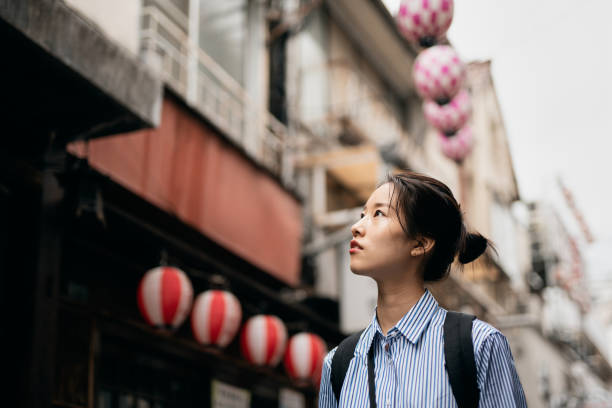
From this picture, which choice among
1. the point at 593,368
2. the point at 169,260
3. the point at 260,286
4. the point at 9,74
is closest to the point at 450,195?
the point at 9,74

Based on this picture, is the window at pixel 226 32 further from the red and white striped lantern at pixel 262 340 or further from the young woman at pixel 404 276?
the young woman at pixel 404 276

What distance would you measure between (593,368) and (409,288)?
1501 inches

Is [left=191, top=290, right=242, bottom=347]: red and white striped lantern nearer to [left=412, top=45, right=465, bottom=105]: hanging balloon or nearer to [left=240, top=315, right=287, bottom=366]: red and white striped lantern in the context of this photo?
A: [left=240, top=315, right=287, bottom=366]: red and white striped lantern

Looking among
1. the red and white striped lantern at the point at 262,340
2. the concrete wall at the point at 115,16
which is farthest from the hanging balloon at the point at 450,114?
the concrete wall at the point at 115,16

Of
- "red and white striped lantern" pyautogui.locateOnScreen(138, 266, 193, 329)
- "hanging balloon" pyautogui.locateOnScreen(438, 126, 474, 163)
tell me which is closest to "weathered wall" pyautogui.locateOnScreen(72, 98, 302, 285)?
"red and white striped lantern" pyautogui.locateOnScreen(138, 266, 193, 329)

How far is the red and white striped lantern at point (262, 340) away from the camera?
10789 millimetres

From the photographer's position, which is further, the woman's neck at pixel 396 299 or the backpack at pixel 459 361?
the woman's neck at pixel 396 299

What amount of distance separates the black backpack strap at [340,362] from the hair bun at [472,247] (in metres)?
0.51

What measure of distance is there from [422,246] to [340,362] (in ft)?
1.78

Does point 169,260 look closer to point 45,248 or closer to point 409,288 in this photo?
point 45,248

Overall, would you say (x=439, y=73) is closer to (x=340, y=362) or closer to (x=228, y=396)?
(x=228, y=396)

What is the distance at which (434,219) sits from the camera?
120 inches

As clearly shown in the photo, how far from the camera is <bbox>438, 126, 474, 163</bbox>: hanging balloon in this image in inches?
462

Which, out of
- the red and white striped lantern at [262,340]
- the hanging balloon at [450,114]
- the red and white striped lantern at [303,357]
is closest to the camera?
the red and white striped lantern at [262,340]
